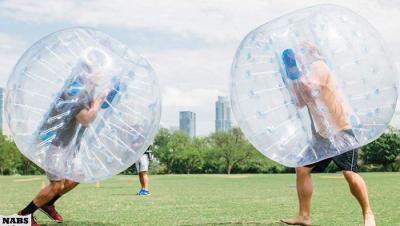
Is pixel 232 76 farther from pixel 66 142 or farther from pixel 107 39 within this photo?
pixel 66 142

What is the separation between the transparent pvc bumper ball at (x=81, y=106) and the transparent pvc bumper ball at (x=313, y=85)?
111 cm

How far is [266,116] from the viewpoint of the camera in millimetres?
6273

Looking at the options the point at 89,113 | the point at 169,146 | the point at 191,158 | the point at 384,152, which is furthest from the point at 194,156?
the point at 89,113

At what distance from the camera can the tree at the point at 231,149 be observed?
284ft

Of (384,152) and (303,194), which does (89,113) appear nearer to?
(303,194)

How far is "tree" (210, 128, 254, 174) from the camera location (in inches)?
3403

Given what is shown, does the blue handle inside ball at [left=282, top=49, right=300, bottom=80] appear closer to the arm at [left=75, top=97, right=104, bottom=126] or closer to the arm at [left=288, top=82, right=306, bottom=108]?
the arm at [left=288, top=82, right=306, bottom=108]

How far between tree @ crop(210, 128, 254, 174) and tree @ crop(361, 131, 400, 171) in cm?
2633

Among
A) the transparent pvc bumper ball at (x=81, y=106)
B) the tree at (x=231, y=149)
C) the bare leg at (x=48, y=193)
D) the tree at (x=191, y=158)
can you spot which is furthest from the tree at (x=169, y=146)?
the transparent pvc bumper ball at (x=81, y=106)

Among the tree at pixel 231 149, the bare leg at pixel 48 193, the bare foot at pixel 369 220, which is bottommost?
the bare foot at pixel 369 220

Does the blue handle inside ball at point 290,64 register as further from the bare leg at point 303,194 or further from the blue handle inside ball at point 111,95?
the blue handle inside ball at point 111,95

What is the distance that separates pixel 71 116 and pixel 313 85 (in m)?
2.49

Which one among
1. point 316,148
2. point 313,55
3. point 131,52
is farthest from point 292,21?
point 131,52

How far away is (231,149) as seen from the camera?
286 feet
